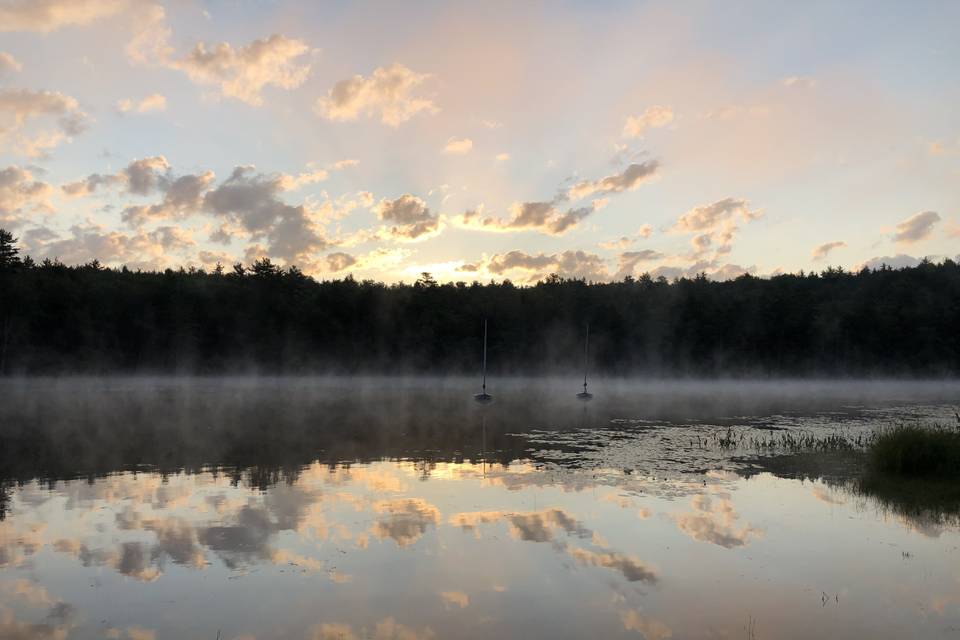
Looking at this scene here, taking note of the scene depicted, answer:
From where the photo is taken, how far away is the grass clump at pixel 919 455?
20.0 meters

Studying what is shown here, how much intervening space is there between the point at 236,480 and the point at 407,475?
5.01m

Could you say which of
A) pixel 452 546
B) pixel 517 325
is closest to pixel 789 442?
pixel 452 546

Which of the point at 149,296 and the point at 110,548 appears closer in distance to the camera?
the point at 110,548

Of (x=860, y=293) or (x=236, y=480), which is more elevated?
(x=860, y=293)

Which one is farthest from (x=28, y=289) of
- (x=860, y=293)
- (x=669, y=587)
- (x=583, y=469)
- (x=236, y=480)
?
(x=860, y=293)

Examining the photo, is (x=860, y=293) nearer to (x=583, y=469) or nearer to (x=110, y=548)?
(x=583, y=469)

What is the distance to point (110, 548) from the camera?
1297cm

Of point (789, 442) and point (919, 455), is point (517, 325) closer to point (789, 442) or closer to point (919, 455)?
point (789, 442)

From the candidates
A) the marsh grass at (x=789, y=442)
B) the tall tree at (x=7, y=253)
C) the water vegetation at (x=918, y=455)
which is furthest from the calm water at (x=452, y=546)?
the tall tree at (x=7, y=253)

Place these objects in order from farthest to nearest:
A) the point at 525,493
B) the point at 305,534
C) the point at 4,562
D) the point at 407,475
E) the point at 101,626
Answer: the point at 407,475
the point at 525,493
the point at 305,534
the point at 4,562
the point at 101,626

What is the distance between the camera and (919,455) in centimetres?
2042

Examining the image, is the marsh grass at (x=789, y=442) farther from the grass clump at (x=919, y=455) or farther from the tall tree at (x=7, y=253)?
the tall tree at (x=7, y=253)

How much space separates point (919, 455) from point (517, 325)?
90842 millimetres

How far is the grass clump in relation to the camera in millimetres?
20047
